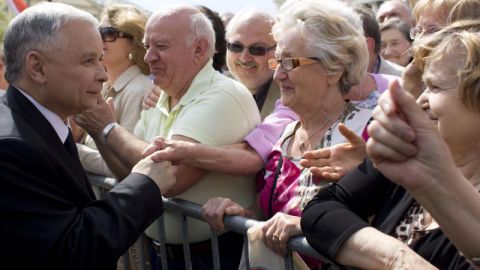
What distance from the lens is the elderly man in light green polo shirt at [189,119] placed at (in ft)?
11.0

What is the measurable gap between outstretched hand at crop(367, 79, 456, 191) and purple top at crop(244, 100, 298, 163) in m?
1.71

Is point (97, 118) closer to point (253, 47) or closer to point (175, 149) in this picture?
point (175, 149)

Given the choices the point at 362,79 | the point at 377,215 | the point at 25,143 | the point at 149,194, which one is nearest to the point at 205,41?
the point at 362,79

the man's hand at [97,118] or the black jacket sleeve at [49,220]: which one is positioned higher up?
the black jacket sleeve at [49,220]

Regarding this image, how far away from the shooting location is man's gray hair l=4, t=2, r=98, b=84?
2775mm

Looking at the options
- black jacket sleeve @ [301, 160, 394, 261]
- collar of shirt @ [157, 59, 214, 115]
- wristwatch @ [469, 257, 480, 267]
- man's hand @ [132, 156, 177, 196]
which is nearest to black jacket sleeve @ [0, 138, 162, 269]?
man's hand @ [132, 156, 177, 196]

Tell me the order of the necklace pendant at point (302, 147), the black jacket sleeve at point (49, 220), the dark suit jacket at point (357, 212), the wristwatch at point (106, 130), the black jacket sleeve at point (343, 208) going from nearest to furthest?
1. the dark suit jacket at point (357, 212)
2. the black jacket sleeve at point (343, 208)
3. the black jacket sleeve at point (49, 220)
4. the necklace pendant at point (302, 147)
5. the wristwatch at point (106, 130)

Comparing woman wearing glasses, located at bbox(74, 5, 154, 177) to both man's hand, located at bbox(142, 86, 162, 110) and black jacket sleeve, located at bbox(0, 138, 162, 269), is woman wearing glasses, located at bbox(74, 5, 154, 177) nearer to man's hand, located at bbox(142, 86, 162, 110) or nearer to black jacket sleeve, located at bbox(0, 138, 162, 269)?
man's hand, located at bbox(142, 86, 162, 110)

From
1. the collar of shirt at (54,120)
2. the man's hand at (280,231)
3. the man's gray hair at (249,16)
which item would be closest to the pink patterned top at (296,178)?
the man's hand at (280,231)

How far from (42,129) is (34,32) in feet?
1.42

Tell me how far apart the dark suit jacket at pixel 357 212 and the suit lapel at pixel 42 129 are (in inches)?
39.2

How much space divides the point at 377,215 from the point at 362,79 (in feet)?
3.55

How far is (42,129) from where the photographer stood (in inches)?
105

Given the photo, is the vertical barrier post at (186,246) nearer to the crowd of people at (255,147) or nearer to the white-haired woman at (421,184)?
the crowd of people at (255,147)
